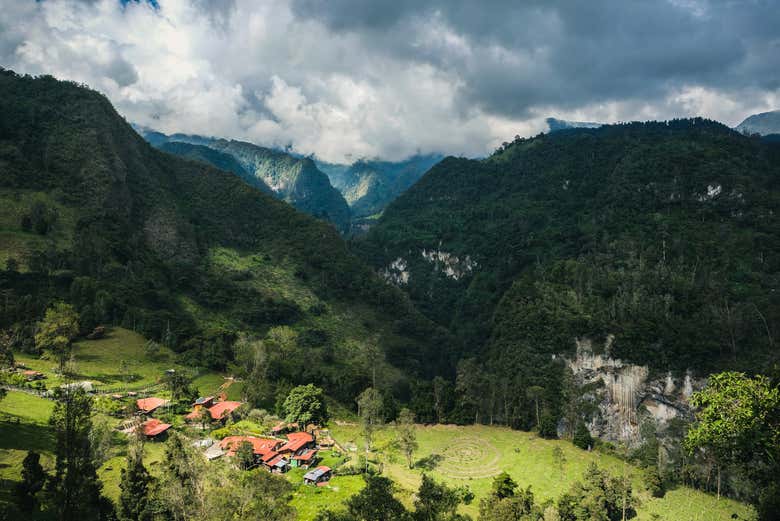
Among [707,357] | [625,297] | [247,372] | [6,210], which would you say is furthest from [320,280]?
[707,357]

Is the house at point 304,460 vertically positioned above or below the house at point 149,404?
below

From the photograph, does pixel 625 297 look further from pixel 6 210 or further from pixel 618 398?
pixel 6 210

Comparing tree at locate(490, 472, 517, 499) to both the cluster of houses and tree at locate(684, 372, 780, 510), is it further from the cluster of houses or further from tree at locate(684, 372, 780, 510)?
tree at locate(684, 372, 780, 510)

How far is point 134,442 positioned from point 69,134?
12366 cm

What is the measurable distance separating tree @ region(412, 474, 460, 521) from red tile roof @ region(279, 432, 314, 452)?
17393mm

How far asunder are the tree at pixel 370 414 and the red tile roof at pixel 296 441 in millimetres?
7356

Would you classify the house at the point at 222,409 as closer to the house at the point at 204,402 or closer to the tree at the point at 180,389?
the house at the point at 204,402

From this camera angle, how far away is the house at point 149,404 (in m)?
54.8

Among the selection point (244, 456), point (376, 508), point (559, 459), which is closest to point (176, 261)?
point (244, 456)

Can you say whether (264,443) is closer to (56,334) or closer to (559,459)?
(56,334)

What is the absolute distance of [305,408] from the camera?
6162 centimetres

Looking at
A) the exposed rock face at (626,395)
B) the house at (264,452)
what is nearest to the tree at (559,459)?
the house at (264,452)

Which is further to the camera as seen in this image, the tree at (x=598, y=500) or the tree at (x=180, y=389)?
the tree at (x=180, y=389)

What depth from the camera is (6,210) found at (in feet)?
309
